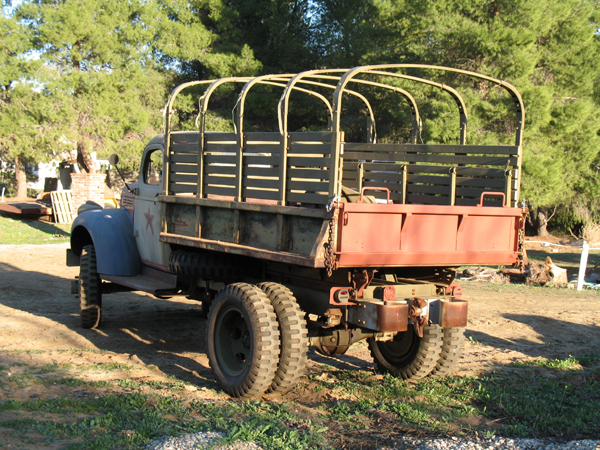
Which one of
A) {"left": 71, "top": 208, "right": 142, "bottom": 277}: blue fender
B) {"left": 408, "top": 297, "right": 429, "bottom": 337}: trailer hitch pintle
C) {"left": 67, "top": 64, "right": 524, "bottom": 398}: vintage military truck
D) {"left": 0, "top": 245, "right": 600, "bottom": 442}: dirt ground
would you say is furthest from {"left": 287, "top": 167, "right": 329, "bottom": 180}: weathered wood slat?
{"left": 71, "top": 208, "right": 142, "bottom": 277}: blue fender

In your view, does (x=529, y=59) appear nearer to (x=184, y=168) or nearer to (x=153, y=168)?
(x=153, y=168)

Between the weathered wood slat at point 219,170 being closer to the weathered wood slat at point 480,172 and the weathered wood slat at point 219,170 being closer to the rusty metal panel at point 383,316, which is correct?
the rusty metal panel at point 383,316

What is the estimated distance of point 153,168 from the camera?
732 cm

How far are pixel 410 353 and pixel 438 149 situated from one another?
6.33 ft

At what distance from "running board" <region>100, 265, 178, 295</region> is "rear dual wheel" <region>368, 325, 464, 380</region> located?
234 cm

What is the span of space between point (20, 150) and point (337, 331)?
2271 centimetres

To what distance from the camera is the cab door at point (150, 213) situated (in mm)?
6758

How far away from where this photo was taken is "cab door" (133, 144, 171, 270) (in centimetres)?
676

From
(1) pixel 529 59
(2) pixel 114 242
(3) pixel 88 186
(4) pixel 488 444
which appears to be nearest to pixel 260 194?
(4) pixel 488 444

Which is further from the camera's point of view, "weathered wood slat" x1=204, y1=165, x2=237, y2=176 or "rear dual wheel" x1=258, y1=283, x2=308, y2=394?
"weathered wood slat" x1=204, y1=165, x2=237, y2=176

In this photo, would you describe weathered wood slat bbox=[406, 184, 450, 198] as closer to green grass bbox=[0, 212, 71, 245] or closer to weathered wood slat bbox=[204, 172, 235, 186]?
weathered wood slat bbox=[204, 172, 235, 186]

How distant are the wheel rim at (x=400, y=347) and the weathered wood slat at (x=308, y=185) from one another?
6.31ft

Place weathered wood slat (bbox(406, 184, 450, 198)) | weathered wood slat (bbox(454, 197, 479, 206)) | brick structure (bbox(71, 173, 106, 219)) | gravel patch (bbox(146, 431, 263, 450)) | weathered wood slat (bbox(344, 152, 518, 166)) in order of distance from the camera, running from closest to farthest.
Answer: gravel patch (bbox(146, 431, 263, 450)), weathered wood slat (bbox(344, 152, 518, 166)), weathered wood slat (bbox(454, 197, 479, 206)), weathered wood slat (bbox(406, 184, 450, 198)), brick structure (bbox(71, 173, 106, 219))

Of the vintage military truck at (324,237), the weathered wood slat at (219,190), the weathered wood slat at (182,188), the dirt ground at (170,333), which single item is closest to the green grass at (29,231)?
the dirt ground at (170,333)
